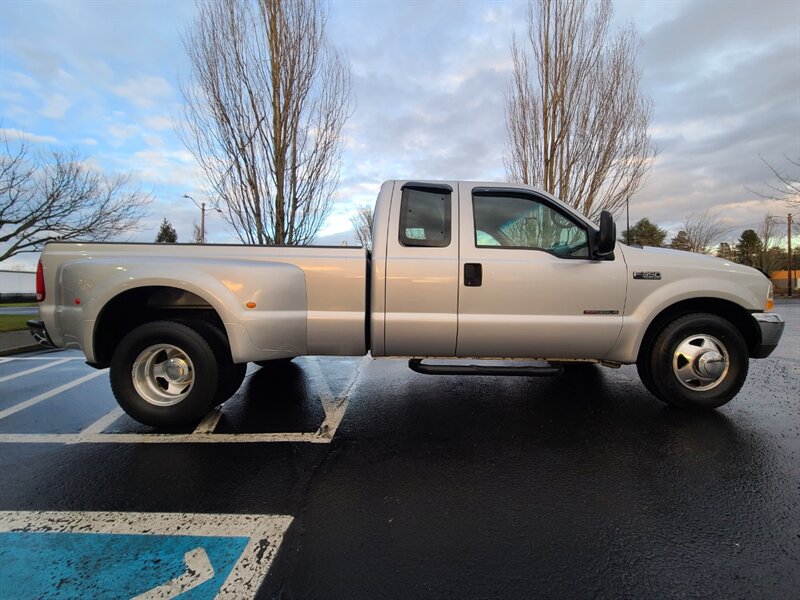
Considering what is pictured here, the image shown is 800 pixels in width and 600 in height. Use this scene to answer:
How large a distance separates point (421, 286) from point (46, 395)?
4.48 metres

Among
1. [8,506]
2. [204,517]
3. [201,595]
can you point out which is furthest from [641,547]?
[8,506]

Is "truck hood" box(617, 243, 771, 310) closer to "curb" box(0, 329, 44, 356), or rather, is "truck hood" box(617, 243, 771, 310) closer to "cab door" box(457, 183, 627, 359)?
"cab door" box(457, 183, 627, 359)

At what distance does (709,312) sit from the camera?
12.6 ft

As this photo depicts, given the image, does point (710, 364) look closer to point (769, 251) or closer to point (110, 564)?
point (110, 564)

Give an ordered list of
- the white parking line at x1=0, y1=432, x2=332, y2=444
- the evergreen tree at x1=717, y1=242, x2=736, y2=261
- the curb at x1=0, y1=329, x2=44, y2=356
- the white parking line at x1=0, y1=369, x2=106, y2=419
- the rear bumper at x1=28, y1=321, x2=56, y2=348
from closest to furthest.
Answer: the white parking line at x1=0, y1=432, x2=332, y2=444 < the rear bumper at x1=28, y1=321, x2=56, y2=348 < the white parking line at x1=0, y1=369, x2=106, y2=419 < the curb at x1=0, y1=329, x2=44, y2=356 < the evergreen tree at x1=717, y1=242, x2=736, y2=261

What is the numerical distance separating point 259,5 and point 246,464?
10.2 metres

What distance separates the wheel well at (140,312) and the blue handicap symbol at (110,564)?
173 cm

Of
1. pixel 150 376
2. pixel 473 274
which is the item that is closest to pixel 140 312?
pixel 150 376

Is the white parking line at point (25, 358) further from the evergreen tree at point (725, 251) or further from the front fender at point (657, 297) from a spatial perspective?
the evergreen tree at point (725, 251)

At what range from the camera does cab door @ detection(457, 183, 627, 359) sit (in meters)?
3.56

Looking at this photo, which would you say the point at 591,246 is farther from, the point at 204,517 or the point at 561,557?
the point at 204,517

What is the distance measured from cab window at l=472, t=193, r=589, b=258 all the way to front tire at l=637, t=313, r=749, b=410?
1142 millimetres

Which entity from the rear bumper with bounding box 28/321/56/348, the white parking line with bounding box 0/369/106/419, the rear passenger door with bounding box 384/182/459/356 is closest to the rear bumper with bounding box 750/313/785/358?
the rear passenger door with bounding box 384/182/459/356

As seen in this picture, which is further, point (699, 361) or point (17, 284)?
point (17, 284)
